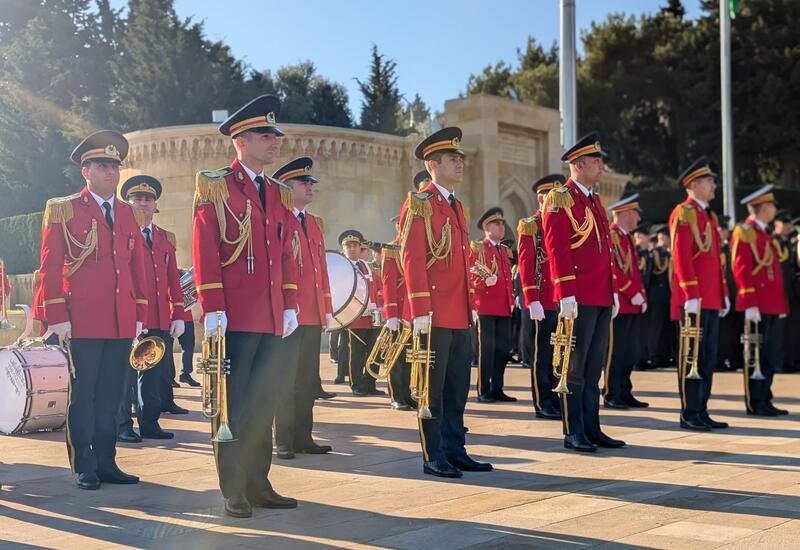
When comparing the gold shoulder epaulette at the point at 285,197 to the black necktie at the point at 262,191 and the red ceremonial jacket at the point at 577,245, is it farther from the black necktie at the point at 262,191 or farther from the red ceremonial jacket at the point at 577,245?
the red ceremonial jacket at the point at 577,245

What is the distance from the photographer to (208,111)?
48.7 metres

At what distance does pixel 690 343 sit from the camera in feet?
29.9

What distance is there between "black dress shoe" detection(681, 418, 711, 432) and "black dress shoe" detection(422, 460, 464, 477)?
299 centimetres

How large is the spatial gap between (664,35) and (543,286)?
4273 centimetres

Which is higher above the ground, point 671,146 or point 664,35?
point 664,35

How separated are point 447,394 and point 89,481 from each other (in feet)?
7.80

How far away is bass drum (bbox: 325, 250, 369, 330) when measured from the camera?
34.0ft

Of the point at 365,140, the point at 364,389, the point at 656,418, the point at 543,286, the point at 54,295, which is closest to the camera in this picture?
the point at 54,295

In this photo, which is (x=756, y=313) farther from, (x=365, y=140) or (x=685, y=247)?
(x=365, y=140)

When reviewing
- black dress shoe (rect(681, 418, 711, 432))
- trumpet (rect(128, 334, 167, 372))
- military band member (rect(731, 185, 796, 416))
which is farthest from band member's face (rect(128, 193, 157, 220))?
military band member (rect(731, 185, 796, 416))

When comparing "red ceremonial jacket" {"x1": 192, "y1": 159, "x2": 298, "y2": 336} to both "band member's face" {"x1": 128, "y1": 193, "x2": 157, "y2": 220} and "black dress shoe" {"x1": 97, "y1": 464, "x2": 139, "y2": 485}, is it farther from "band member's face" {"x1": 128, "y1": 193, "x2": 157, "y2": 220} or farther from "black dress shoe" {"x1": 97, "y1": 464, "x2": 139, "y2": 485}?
"band member's face" {"x1": 128, "y1": 193, "x2": 157, "y2": 220}

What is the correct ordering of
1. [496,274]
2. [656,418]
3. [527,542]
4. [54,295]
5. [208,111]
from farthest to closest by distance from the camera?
1. [208,111]
2. [496,274]
3. [656,418]
4. [54,295]
5. [527,542]

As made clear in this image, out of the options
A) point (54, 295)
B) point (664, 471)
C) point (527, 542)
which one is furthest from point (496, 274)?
point (527, 542)

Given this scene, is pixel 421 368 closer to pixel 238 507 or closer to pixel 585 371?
pixel 585 371
